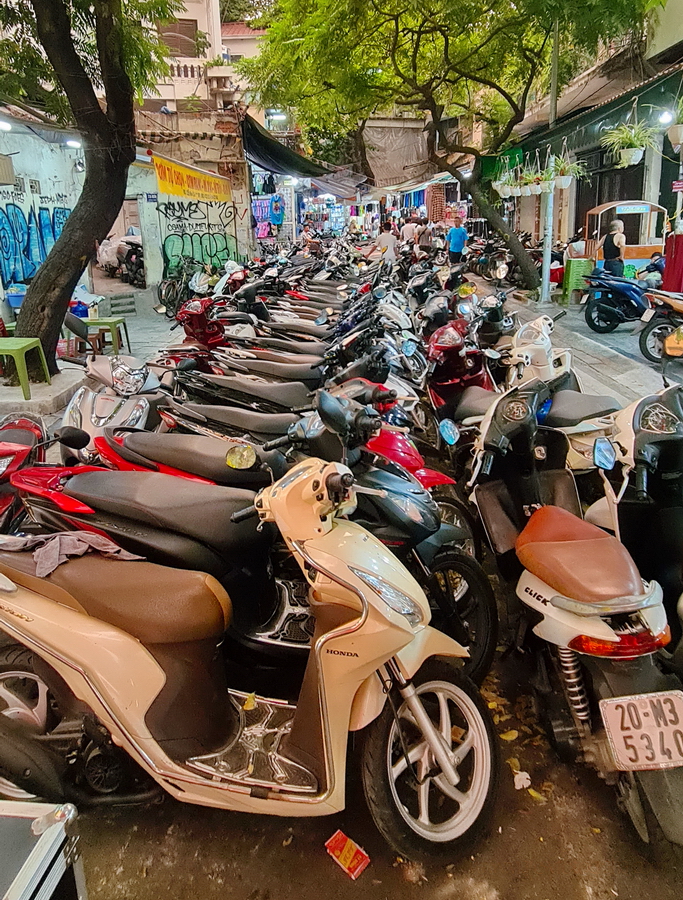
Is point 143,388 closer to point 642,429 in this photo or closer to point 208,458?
point 208,458

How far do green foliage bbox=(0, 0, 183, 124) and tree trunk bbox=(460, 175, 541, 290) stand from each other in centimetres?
822

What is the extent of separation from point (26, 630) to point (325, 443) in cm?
122

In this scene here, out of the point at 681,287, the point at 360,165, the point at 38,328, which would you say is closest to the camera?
the point at 38,328

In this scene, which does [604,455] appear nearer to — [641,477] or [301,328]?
[641,477]

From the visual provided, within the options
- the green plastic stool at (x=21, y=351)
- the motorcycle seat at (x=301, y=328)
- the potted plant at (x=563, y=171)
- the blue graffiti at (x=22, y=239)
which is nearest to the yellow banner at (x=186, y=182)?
the blue graffiti at (x=22, y=239)

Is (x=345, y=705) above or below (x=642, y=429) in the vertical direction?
below

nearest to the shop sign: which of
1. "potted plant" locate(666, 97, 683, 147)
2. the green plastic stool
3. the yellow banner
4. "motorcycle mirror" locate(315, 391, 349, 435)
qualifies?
"potted plant" locate(666, 97, 683, 147)

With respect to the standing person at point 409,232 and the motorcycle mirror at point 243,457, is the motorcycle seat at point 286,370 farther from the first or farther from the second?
the standing person at point 409,232

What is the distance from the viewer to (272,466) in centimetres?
278

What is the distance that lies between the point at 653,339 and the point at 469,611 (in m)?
6.59

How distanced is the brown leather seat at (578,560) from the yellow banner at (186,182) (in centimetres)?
870

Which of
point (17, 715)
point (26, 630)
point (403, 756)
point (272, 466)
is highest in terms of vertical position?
point (272, 466)

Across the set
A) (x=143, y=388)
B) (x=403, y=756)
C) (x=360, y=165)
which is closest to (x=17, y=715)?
(x=403, y=756)

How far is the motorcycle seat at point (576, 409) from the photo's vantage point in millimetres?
3773
